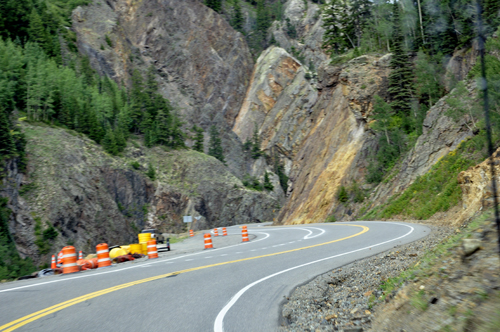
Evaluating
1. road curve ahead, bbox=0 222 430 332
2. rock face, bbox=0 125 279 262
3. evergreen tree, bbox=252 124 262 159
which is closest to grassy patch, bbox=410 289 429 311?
road curve ahead, bbox=0 222 430 332

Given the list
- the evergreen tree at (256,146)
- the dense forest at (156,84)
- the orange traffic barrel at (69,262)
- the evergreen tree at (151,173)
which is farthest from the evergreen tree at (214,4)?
the orange traffic barrel at (69,262)

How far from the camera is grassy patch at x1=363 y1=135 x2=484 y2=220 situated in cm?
2284

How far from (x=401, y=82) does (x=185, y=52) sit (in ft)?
203

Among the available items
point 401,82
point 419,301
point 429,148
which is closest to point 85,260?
point 419,301

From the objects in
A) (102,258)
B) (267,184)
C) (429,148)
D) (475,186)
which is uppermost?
(429,148)

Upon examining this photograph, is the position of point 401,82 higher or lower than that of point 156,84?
lower

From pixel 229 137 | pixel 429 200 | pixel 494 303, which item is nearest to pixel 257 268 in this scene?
pixel 494 303

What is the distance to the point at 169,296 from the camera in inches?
303

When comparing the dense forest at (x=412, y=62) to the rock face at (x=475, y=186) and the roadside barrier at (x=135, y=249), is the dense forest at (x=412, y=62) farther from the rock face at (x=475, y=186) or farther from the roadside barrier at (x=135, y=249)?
the roadside barrier at (x=135, y=249)

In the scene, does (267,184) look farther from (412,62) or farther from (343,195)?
(343,195)

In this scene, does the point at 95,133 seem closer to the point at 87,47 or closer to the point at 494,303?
the point at 87,47

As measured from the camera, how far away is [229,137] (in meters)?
89.2

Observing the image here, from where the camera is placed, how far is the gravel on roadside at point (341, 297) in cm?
555

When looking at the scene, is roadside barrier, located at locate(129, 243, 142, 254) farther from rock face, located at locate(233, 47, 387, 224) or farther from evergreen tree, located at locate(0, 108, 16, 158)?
rock face, located at locate(233, 47, 387, 224)
